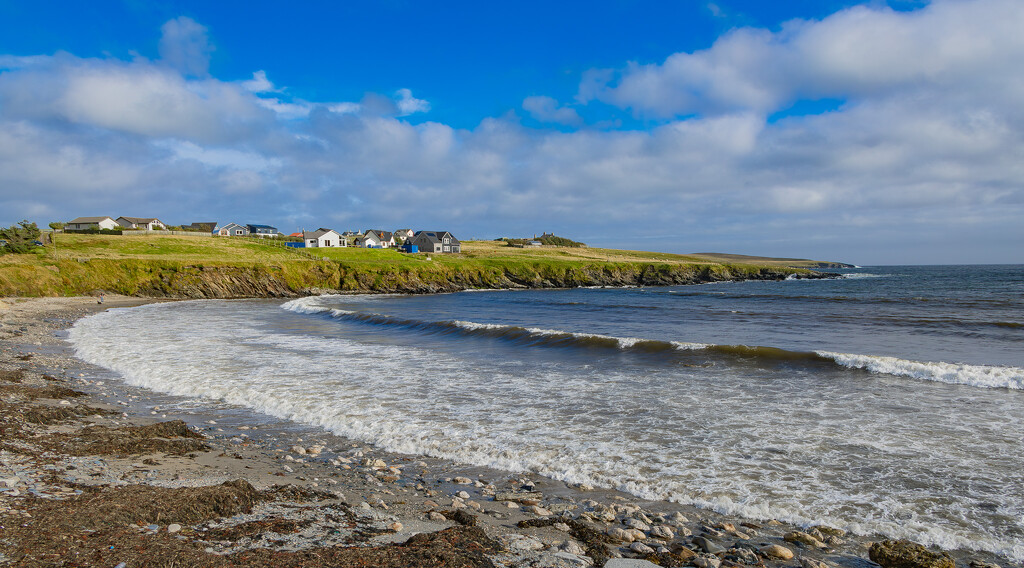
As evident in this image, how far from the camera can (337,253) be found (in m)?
87.4

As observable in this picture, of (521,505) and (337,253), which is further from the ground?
(337,253)

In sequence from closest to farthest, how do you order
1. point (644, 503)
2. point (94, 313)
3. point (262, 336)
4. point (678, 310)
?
point (644, 503)
point (262, 336)
point (94, 313)
point (678, 310)

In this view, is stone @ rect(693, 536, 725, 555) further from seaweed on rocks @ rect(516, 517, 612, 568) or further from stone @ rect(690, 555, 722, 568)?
seaweed on rocks @ rect(516, 517, 612, 568)

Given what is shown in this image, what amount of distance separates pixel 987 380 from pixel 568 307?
36067 mm

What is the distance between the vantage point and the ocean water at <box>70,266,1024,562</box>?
8.48 meters

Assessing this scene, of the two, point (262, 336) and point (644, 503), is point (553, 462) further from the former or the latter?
point (262, 336)

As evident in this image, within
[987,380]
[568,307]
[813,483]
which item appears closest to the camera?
[813,483]

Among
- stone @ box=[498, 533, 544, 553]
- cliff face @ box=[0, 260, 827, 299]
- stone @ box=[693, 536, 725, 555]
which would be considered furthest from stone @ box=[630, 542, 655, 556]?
cliff face @ box=[0, 260, 827, 299]

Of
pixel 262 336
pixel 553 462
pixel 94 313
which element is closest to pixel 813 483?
pixel 553 462

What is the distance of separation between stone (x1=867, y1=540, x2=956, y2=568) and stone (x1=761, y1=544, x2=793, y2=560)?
104 centimetres

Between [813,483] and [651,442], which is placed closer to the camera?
[813,483]

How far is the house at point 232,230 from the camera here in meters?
126

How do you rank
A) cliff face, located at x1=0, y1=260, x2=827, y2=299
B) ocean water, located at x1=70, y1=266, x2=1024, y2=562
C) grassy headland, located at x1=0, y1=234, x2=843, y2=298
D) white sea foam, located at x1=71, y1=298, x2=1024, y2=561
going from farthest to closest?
1. grassy headland, located at x1=0, y1=234, x2=843, y2=298
2. cliff face, located at x1=0, y1=260, x2=827, y2=299
3. ocean water, located at x1=70, y1=266, x2=1024, y2=562
4. white sea foam, located at x1=71, y1=298, x2=1024, y2=561

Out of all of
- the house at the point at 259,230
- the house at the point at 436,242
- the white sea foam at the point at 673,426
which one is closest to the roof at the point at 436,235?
the house at the point at 436,242
